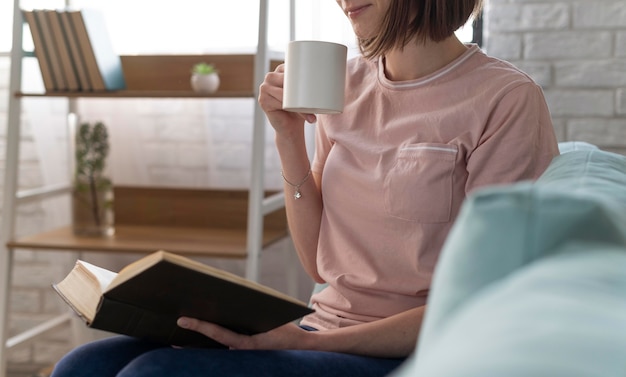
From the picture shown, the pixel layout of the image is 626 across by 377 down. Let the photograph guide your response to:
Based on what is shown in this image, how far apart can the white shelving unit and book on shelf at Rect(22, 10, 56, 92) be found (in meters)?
0.04

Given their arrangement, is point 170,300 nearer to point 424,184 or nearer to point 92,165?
point 424,184

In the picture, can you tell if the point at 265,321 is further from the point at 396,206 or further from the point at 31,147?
the point at 31,147

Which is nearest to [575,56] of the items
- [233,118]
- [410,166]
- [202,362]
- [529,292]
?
[233,118]

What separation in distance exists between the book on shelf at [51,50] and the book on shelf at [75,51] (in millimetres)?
42

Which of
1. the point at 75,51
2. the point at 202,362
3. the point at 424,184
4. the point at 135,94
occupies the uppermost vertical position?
the point at 75,51

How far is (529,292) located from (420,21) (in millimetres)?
1032

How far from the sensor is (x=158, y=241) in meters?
2.38

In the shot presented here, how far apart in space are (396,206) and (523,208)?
86cm

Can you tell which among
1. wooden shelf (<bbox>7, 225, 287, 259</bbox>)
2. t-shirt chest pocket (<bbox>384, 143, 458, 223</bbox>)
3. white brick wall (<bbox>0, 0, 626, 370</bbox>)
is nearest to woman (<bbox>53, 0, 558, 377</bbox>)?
t-shirt chest pocket (<bbox>384, 143, 458, 223</bbox>)

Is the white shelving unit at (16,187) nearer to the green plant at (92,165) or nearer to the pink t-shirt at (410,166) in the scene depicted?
the green plant at (92,165)

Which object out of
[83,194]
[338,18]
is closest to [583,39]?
[338,18]

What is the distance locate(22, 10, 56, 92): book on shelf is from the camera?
2.38 meters

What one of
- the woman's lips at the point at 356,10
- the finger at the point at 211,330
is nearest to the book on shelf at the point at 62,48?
the woman's lips at the point at 356,10

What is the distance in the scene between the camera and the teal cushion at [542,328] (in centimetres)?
37
